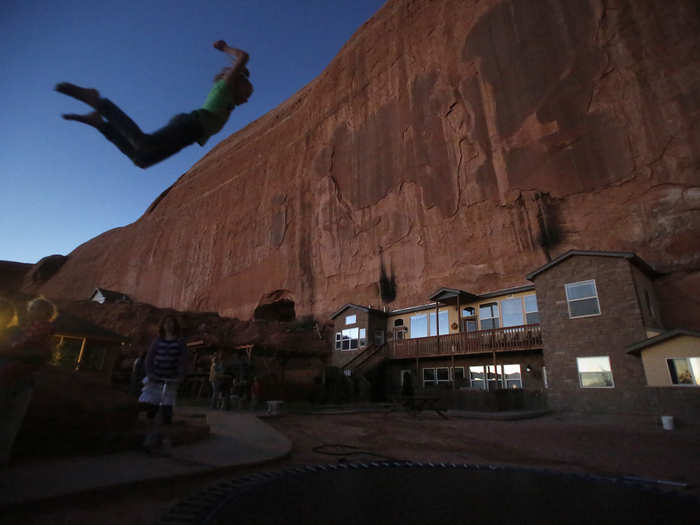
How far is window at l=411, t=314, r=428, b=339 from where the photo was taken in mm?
26766

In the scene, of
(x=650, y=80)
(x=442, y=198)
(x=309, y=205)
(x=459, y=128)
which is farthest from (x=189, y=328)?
(x=650, y=80)

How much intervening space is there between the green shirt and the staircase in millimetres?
21435

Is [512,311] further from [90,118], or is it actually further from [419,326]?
[90,118]

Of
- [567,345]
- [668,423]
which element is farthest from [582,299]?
[668,423]

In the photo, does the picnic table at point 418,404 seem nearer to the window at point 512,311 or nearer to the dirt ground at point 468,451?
the dirt ground at point 468,451

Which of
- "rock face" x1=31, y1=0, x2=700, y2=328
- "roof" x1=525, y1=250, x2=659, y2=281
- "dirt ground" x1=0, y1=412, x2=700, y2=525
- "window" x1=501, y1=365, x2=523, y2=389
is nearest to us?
"dirt ground" x1=0, y1=412, x2=700, y2=525

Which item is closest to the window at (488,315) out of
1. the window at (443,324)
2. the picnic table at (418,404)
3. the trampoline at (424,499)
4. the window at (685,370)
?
the window at (443,324)

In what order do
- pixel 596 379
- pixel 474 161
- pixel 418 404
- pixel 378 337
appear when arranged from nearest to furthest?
pixel 596 379 → pixel 418 404 → pixel 474 161 → pixel 378 337

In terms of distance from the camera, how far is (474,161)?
2748cm

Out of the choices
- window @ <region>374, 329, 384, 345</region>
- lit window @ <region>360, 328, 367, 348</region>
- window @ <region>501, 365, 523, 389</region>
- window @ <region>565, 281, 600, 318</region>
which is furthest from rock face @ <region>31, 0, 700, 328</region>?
window @ <region>501, 365, 523, 389</region>

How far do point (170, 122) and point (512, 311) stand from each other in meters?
21.6

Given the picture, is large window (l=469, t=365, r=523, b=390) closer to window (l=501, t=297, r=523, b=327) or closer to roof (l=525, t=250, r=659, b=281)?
window (l=501, t=297, r=523, b=327)

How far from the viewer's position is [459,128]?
29.0 metres

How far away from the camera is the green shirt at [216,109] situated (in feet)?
A: 17.4
